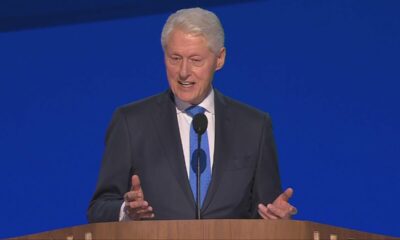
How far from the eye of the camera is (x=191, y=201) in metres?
2.34

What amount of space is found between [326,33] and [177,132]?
94 cm

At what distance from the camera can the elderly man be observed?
2369mm

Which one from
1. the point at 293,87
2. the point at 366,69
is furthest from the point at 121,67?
the point at 366,69

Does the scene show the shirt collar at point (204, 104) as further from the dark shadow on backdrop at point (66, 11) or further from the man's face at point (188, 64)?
the dark shadow on backdrop at point (66, 11)

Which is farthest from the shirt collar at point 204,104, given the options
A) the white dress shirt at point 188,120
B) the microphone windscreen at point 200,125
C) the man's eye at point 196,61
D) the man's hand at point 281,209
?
the man's hand at point 281,209

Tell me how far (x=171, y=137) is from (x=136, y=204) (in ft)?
1.42

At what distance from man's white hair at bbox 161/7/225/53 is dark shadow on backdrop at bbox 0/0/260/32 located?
892 millimetres

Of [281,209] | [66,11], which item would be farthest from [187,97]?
[66,11]

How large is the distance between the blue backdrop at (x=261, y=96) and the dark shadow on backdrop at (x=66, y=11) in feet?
0.09

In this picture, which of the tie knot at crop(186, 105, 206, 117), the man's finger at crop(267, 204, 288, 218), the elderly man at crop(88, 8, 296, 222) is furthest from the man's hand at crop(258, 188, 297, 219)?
the tie knot at crop(186, 105, 206, 117)

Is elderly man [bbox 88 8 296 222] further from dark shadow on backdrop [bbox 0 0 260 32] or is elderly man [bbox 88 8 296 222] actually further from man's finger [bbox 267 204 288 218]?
dark shadow on backdrop [bbox 0 0 260 32]

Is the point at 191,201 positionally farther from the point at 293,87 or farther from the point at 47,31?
the point at 47,31

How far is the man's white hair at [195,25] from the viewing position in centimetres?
239

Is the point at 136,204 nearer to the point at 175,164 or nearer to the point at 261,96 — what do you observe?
the point at 175,164
